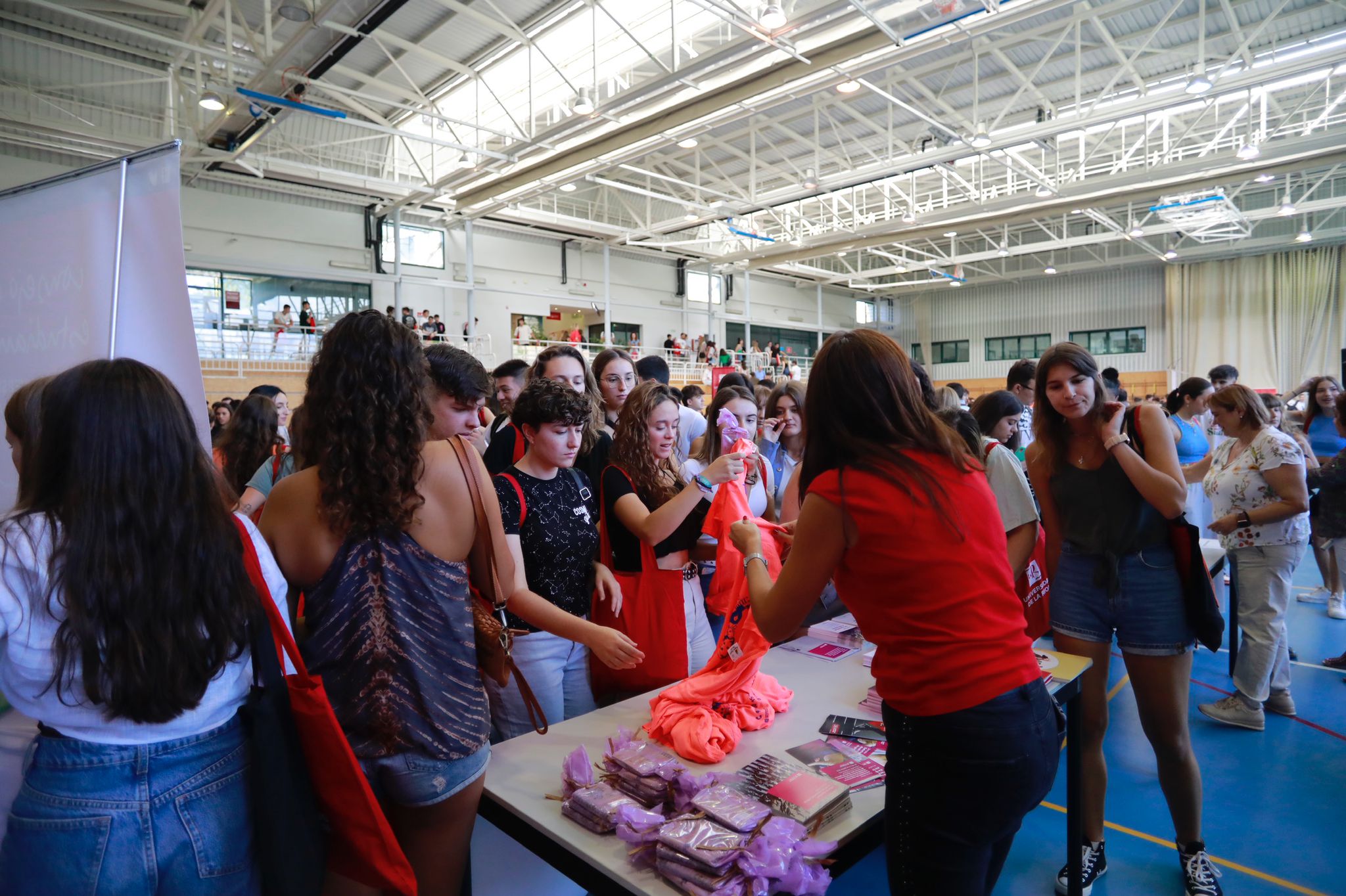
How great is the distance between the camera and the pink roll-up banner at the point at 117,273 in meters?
1.59

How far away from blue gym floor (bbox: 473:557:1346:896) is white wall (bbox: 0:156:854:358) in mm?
12728

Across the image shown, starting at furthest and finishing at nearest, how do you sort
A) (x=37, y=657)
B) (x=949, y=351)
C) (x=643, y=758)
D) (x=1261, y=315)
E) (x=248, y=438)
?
(x=949, y=351) < (x=1261, y=315) < (x=248, y=438) < (x=643, y=758) < (x=37, y=657)

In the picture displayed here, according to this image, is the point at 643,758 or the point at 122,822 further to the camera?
the point at 643,758

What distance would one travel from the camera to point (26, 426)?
1.29 m

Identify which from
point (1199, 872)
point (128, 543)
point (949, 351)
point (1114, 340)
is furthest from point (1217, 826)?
point (949, 351)

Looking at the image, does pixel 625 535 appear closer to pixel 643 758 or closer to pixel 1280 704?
pixel 643 758

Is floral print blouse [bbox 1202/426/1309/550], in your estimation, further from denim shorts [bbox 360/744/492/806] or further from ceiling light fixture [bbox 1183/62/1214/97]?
ceiling light fixture [bbox 1183/62/1214/97]

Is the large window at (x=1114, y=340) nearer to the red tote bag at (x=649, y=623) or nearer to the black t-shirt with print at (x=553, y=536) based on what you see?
the red tote bag at (x=649, y=623)

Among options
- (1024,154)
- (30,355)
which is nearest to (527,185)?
(1024,154)

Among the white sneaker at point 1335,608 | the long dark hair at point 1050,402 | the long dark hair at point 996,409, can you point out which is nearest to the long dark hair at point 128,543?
the long dark hair at point 1050,402

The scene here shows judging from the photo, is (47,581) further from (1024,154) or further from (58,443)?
(1024,154)

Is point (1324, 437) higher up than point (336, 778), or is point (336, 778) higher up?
point (1324, 437)

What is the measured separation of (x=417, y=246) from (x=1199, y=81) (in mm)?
14753

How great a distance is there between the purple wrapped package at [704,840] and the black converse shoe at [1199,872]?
1.92 metres
